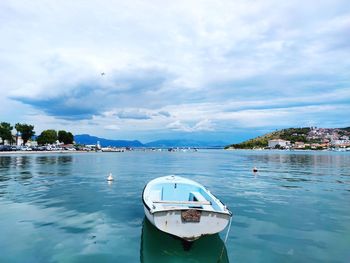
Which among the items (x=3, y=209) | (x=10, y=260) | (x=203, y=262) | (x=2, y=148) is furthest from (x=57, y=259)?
(x=2, y=148)

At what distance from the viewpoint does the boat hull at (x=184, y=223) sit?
13234 millimetres

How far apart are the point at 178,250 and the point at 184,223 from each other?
1.80 meters

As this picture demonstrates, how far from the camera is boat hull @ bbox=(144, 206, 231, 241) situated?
13234 millimetres

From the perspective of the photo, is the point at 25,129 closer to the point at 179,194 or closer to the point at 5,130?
the point at 5,130

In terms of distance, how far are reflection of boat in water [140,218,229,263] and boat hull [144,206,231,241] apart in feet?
2.46

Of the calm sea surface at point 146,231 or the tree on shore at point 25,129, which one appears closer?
the calm sea surface at point 146,231

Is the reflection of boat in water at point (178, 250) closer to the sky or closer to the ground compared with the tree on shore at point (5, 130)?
closer to the ground

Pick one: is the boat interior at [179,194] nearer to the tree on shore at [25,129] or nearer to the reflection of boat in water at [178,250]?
the reflection of boat in water at [178,250]

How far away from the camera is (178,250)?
14156mm

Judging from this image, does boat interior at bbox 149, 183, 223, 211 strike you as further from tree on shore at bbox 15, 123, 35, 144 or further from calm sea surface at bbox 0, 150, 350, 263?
tree on shore at bbox 15, 123, 35, 144

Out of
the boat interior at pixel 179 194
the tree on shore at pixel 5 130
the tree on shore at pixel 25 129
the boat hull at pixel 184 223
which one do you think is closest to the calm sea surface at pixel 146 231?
the boat hull at pixel 184 223

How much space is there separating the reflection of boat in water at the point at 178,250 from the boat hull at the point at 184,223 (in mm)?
749

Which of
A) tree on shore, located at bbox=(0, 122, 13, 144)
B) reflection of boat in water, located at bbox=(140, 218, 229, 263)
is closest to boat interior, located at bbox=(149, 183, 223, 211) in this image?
reflection of boat in water, located at bbox=(140, 218, 229, 263)

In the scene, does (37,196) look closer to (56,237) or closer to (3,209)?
(3,209)
